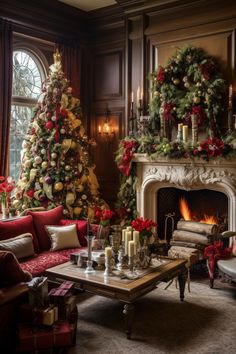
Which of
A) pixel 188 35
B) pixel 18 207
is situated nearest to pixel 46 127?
pixel 18 207

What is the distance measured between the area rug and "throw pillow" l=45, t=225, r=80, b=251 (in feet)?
2.20

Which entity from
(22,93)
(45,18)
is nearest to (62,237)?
(22,93)

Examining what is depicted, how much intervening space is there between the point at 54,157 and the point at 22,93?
1428 mm

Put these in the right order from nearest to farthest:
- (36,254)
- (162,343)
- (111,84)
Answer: (162,343) < (36,254) < (111,84)

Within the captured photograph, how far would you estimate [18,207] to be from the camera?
6.05 metres

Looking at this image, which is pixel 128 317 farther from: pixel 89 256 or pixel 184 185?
pixel 184 185

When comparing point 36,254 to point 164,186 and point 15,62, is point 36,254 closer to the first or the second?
point 164,186

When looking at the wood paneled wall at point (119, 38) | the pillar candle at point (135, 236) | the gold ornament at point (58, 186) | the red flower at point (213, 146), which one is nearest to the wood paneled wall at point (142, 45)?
the wood paneled wall at point (119, 38)

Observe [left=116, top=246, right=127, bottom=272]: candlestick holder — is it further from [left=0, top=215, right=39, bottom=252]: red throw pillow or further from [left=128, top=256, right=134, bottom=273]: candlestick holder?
[left=0, top=215, right=39, bottom=252]: red throw pillow

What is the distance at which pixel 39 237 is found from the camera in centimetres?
505

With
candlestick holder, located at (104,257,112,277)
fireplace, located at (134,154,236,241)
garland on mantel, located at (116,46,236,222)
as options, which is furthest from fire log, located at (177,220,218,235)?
candlestick holder, located at (104,257,112,277)

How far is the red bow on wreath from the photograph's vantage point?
4.92 meters

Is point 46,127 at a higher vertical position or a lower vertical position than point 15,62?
lower

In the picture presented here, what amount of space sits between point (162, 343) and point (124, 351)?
356 mm
